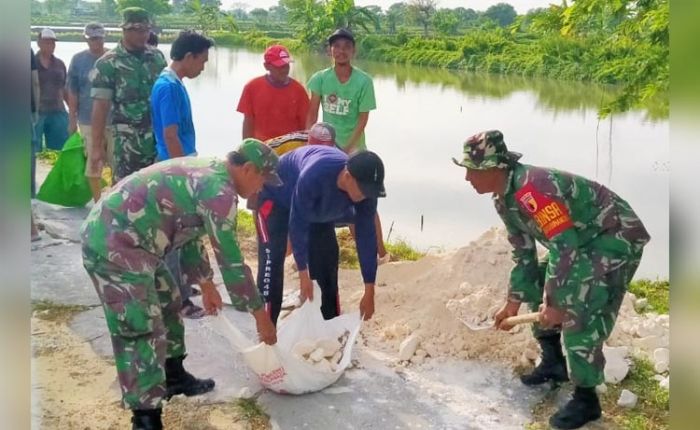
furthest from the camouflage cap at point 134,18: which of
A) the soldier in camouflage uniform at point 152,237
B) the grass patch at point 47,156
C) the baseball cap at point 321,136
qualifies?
the grass patch at point 47,156

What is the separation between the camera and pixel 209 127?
1174 cm

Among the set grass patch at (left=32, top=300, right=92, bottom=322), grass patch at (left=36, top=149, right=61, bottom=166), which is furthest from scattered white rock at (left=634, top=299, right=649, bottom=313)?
grass patch at (left=36, top=149, right=61, bottom=166)

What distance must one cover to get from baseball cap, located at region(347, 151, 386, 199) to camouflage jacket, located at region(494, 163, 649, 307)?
21.5 inches

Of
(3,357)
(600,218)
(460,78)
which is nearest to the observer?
(3,357)

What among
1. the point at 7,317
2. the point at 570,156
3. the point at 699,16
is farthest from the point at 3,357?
the point at 570,156

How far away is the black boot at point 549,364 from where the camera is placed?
12.2 ft

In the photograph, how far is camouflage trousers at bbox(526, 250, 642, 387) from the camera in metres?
3.21

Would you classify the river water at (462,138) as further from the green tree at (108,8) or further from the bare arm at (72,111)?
the green tree at (108,8)

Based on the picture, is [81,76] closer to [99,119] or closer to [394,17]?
[99,119]

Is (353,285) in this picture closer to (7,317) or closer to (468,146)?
(468,146)

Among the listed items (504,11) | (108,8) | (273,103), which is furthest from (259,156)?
(504,11)

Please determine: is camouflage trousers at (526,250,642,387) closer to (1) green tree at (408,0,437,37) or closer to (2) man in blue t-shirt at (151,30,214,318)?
(2) man in blue t-shirt at (151,30,214,318)

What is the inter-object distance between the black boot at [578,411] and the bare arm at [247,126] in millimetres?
2820

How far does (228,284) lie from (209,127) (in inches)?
356
